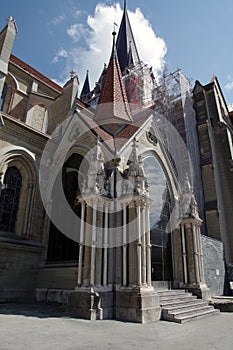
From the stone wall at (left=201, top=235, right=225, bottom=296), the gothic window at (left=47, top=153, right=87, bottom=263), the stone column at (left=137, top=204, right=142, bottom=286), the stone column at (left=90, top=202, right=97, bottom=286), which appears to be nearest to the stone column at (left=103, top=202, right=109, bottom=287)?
the stone column at (left=90, top=202, right=97, bottom=286)

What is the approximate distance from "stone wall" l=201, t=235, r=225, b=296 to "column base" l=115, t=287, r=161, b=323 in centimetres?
661

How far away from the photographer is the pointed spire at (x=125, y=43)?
122ft

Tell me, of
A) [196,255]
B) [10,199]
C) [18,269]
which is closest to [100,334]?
[18,269]

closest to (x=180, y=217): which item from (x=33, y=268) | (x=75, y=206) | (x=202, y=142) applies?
(x=75, y=206)

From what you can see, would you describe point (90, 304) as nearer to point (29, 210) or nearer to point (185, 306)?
point (185, 306)

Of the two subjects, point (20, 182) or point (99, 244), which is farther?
point (20, 182)

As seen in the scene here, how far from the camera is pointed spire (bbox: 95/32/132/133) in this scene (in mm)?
14047

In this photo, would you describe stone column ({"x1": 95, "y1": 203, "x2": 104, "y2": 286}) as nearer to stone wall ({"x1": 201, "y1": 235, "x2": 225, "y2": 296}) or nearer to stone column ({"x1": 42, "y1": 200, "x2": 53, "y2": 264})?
stone column ({"x1": 42, "y1": 200, "x2": 53, "y2": 264})

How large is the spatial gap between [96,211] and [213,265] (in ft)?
30.7

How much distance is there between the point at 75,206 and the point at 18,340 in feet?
25.9

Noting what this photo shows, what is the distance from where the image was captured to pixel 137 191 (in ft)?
28.1

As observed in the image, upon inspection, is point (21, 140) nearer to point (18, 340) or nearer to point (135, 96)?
point (18, 340)

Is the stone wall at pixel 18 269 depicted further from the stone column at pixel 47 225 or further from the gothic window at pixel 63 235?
the gothic window at pixel 63 235

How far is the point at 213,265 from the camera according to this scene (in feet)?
47.4
